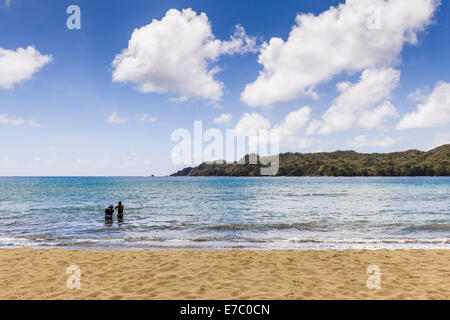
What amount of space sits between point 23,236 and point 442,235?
90.0 ft

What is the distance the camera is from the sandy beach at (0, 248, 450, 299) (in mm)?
7820

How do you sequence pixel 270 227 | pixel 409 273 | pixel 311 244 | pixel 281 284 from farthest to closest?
1. pixel 270 227
2. pixel 311 244
3. pixel 409 273
4. pixel 281 284

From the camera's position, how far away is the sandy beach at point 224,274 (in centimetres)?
782

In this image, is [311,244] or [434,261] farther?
[311,244]

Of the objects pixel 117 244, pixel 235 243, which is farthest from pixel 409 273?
pixel 117 244

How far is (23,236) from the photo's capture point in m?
18.1

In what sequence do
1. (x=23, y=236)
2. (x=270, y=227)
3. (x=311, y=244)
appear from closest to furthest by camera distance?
(x=311, y=244)
(x=23, y=236)
(x=270, y=227)

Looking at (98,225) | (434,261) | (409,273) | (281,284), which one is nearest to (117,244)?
(98,225)

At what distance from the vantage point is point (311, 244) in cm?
1557

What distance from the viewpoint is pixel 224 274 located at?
9.53m
